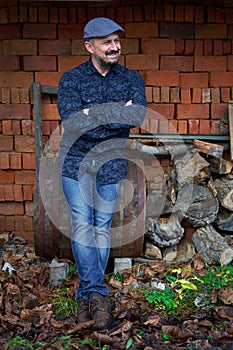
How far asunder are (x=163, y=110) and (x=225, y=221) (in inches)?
50.0

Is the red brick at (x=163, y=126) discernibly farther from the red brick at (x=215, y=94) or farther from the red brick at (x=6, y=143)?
the red brick at (x=6, y=143)

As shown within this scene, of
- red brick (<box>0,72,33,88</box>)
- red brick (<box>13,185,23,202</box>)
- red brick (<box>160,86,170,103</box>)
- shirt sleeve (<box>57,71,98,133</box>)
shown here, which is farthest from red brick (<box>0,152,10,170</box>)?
shirt sleeve (<box>57,71,98,133</box>)

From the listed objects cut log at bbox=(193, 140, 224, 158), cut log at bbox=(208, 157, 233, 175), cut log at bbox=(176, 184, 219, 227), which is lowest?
cut log at bbox=(176, 184, 219, 227)

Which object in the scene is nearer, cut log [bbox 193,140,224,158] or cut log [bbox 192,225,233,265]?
cut log [bbox 192,225,233,265]

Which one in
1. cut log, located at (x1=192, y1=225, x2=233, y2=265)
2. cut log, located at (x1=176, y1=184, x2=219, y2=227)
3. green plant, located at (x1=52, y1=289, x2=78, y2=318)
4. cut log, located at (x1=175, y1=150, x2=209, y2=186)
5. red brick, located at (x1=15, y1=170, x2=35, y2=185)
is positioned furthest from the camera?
red brick, located at (x1=15, y1=170, x2=35, y2=185)

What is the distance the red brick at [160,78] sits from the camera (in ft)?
16.4

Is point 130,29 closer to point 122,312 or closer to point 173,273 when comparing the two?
point 173,273

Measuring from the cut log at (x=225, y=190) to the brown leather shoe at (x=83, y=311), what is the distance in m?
1.84

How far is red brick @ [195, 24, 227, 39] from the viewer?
196 inches

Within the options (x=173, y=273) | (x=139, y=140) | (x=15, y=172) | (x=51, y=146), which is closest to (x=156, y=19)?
(x=139, y=140)

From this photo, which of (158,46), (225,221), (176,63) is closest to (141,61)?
(158,46)

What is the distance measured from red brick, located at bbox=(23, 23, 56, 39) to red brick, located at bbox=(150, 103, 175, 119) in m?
1.23

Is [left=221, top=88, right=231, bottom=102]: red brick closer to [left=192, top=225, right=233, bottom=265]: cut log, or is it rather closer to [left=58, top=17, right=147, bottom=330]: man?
[left=192, top=225, right=233, bottom=265]: cut log

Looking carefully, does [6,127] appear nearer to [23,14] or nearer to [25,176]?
[25,176]
